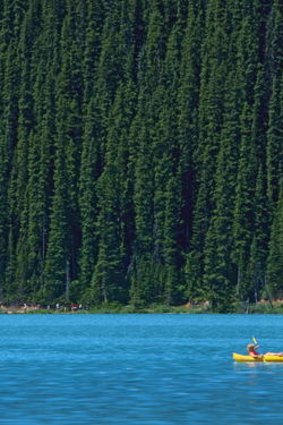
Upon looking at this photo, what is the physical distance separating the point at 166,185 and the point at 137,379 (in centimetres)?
12022

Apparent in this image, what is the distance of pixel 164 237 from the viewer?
184125mm

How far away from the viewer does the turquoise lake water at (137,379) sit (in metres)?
50.8

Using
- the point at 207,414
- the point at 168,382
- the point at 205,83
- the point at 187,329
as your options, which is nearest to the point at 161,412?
the point at 207,414

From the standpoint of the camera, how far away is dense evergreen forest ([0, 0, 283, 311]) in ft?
587

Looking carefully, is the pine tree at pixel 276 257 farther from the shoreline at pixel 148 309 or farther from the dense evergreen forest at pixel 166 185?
the shoreline at pixel 148 309

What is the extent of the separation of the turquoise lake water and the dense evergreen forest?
67.3 metres

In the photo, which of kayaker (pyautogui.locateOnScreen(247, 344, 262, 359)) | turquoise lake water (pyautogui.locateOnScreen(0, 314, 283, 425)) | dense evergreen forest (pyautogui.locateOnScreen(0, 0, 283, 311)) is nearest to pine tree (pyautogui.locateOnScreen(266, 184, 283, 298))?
dense evergreen forest (pyautogui.locateOnScreen(0, 0, 283, 311))

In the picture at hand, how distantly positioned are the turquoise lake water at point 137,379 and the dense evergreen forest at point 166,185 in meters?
67.3

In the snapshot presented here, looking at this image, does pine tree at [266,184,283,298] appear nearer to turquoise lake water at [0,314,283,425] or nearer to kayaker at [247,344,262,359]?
turquoise lake water at [0,314,283,425]

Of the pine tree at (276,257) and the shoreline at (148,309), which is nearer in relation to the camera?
the shoreline at (148,309)

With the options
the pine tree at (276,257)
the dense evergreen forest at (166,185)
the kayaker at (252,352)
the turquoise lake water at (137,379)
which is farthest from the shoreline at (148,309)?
the kayaker at (252,352)

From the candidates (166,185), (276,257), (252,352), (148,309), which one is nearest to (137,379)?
(252,352)

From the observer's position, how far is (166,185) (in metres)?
184

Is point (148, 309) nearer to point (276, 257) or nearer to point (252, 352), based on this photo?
point (276, 257)
